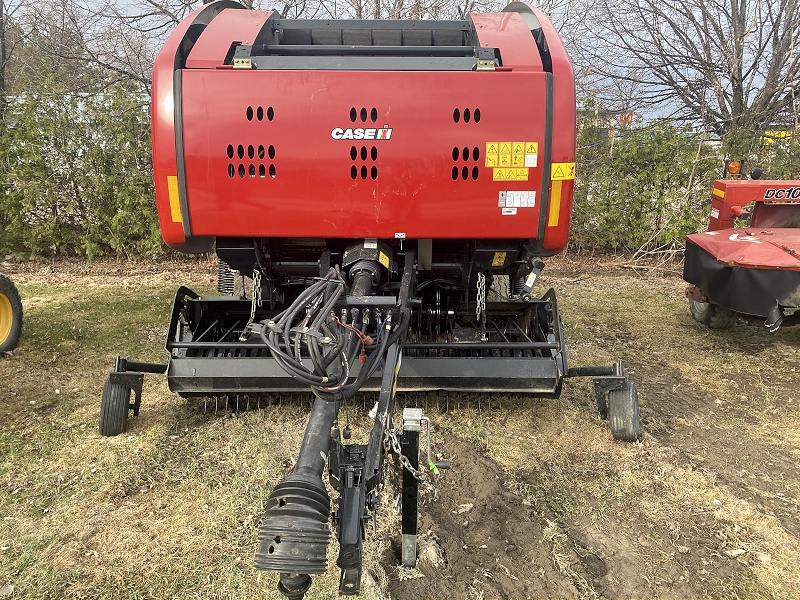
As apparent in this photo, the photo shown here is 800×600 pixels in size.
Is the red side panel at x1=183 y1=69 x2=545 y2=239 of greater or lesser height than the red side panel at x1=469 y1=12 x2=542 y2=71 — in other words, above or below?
below

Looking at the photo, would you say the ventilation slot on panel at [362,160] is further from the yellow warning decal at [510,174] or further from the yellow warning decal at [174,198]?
the yellow warning decal at [174,198]

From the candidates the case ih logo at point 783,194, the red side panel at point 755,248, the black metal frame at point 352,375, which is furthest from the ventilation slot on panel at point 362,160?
the case ih logo at point 783,194

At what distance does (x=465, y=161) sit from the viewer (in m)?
2.80

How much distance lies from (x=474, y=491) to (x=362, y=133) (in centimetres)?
179

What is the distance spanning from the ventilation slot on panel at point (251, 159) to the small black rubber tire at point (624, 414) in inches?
86.4

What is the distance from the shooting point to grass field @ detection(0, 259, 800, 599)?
90.7 inches

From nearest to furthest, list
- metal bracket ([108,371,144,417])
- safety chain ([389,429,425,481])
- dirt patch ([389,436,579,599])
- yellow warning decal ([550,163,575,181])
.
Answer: safety chain ([389,429,425,481])
dirt patch ([389,436,579,599])
yellow warning decal ([550,163,575,181])
metal bracket ([108,371,144,417])

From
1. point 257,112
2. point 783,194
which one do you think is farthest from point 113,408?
point 783,194

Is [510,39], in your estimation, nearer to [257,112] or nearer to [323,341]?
[257,112]

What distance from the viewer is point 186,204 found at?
2.85 metres

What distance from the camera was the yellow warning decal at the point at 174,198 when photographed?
282cm

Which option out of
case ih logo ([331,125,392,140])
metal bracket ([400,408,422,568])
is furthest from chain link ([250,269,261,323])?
metal bracket ([400,408,422,568])

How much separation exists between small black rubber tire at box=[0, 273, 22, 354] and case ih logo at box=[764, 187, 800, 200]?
5.98 meters

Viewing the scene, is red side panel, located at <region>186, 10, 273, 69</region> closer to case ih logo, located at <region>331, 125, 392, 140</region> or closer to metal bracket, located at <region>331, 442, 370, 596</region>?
case ih logo, located at <region>331, 125, 392, 140</region>
